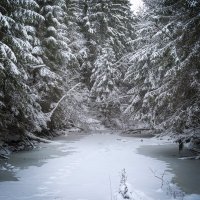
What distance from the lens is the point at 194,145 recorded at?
17.2m

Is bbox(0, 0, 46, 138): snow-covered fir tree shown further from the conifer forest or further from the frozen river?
the frozen river

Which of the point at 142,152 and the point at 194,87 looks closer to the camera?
the point at 194,87

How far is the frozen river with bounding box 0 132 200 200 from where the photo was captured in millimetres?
8602

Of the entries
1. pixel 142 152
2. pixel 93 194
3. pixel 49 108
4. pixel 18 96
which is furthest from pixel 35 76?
pixel 93 194

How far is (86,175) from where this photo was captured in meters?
11.1

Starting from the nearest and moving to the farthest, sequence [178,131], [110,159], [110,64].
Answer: [178,131], [110,159], [110,64]

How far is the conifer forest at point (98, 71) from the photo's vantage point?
505 inches

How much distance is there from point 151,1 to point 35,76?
11.2 meters

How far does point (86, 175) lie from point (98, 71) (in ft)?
72.1

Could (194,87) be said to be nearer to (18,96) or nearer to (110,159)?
(110,159)

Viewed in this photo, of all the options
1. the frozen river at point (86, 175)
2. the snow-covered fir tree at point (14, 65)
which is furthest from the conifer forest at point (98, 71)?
the frozen river at point (86, 175)

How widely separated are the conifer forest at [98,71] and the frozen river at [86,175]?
2.47ft

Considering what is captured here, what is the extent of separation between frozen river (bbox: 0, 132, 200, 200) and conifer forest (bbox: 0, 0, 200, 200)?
752 mm

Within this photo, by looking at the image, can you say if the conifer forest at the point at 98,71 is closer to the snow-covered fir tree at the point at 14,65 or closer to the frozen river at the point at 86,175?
the snow-covered fir tree at the point at 14,65
